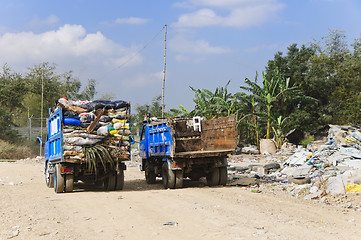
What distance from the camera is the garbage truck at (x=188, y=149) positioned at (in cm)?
1046

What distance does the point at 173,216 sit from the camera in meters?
6.50

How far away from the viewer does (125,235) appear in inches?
206

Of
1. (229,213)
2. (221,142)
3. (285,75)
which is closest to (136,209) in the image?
(229,213)

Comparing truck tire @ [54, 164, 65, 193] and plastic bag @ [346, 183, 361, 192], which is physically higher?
truck tire @ [54, 164, 65, 193]

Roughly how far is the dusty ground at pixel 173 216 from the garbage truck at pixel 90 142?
73cm

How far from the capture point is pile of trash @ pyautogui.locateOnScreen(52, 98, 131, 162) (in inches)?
378

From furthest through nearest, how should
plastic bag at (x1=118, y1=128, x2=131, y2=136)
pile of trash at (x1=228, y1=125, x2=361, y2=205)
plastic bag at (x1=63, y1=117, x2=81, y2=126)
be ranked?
plastic bag at (x1=118, y1=128, x2=131, y2=136) < plastic bag at (x1=63, y1=117, x2=81, y2=126) < pile of trash at (x1=228, y1=125, x2=361, y2=205)

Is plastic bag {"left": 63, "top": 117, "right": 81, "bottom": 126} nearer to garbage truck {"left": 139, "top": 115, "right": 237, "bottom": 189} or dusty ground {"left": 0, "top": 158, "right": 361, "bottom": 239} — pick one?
dusty ground {"left": 0, "top": 158, "right": 361, "bottom": 239}

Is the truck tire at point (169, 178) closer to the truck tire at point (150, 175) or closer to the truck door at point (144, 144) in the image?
the truck tire at point (150, 175)

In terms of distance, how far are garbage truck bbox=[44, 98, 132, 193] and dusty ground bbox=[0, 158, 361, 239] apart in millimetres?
734

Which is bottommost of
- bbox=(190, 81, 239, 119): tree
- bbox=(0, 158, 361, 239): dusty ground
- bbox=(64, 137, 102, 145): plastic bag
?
bbox=(0, 158, 361, 239): dusty ground

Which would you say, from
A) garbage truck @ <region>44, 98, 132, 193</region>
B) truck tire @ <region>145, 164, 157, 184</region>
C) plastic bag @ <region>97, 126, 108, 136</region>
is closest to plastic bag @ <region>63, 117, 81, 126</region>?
garbage truck @ <region>44, 98, 132, 193</region>

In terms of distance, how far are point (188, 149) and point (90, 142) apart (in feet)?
10.9

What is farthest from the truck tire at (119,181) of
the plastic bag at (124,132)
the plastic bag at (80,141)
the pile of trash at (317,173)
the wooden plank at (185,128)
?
the pile of trash at (317,173)
